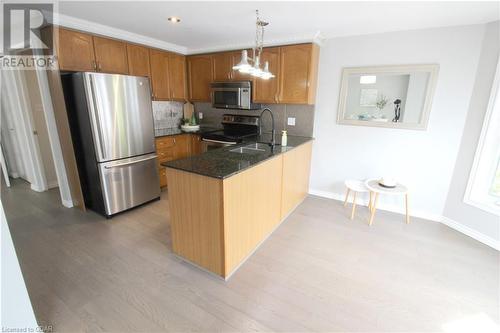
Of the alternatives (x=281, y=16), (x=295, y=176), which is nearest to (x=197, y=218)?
(x=295, y=176)

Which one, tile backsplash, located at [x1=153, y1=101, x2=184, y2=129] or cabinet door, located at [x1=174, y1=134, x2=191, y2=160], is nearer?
cabinet door, located at [x1=174, y1=134, x2=191, y2=160]

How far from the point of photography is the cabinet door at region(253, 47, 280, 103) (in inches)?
131

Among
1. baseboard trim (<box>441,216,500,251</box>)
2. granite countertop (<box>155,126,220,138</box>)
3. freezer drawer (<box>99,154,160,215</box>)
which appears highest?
granite countertop (<box>155,126,220,138</box>)

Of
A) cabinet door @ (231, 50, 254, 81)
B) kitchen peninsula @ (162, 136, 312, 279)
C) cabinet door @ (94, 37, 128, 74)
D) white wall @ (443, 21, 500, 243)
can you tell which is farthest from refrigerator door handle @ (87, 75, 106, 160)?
white wall @ (443, 21, 500, 243)

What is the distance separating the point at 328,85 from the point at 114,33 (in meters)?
2.99

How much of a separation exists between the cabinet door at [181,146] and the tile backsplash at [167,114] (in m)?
0.56

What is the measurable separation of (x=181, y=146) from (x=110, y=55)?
1611 millimetres

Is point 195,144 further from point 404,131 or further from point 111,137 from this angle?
point 404,131

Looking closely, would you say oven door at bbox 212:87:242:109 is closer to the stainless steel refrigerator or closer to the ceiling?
the ceiling

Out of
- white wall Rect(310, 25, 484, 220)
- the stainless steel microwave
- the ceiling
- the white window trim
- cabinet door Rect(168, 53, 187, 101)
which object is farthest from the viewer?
cabinet door Rect(168, 53, 187, 101)

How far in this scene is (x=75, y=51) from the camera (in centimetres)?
273

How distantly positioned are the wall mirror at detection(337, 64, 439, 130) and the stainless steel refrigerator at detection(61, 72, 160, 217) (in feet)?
9.13

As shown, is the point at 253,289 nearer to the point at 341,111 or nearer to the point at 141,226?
the point at 141,226

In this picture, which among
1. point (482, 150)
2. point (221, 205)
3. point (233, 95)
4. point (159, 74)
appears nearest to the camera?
point (221, 205)
